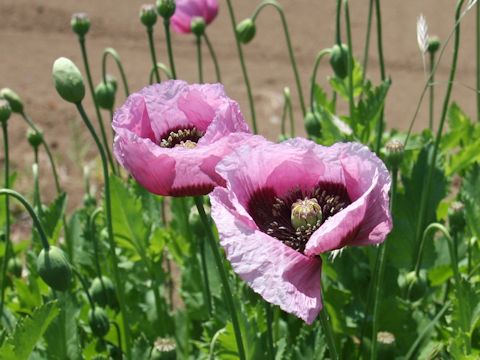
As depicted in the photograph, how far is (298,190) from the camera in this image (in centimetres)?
122

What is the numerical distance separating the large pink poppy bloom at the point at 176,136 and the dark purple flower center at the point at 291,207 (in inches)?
2.4

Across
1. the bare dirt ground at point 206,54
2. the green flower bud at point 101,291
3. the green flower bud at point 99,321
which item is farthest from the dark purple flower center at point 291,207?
the bare dirt ground at point 206,54

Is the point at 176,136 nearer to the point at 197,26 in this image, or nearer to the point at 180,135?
the point at 180,135

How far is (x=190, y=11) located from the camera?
2.49m

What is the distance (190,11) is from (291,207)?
138 cm

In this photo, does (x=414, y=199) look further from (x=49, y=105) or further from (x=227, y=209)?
(x=49, y=105)

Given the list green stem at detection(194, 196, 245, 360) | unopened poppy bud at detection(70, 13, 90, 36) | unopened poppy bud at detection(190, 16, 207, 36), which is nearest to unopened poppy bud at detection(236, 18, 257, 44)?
unopened poppy bud at detection(190, 16, 207, 36)

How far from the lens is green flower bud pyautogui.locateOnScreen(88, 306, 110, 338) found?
1.78m

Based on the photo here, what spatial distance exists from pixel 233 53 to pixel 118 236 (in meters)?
3.09

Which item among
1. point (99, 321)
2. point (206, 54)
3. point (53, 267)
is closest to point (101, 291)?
point (99, 321)

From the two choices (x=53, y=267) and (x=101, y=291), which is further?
(x=101, y=291)

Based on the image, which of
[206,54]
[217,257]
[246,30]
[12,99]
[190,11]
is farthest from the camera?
[206,54]

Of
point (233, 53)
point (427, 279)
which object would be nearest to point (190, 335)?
point (427, 279)

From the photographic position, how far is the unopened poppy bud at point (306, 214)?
1144mm
